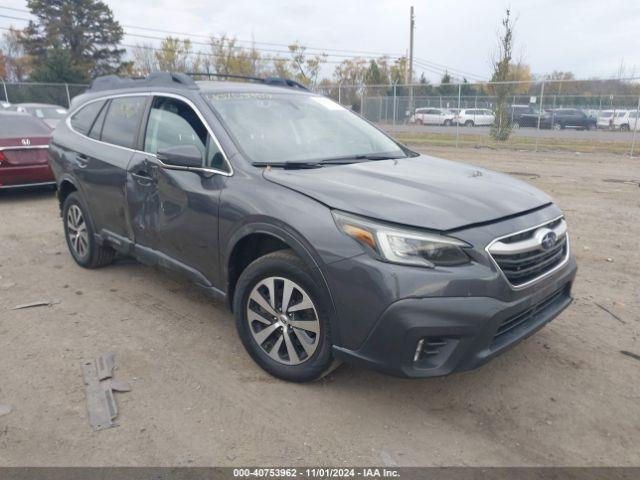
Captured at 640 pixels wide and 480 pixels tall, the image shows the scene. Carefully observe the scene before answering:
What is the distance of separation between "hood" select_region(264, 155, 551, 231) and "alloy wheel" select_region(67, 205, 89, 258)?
2.80m

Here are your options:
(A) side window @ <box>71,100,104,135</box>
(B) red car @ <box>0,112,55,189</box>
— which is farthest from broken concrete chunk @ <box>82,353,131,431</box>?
(B) red car @ <box>0,112,55,189</box>

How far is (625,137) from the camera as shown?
18922mm

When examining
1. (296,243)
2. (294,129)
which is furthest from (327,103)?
(296,243)

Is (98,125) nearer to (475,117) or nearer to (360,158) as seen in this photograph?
(360,158)

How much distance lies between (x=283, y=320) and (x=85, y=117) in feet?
11.3

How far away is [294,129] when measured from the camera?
3840mm

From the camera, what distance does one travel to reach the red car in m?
8.18

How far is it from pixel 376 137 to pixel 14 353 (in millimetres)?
3184

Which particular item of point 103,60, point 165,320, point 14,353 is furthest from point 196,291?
point 103,60

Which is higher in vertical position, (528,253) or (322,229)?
(322,229)

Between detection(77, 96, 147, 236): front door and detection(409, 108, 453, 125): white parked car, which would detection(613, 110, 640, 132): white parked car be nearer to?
detection(409, 108, 453, 125): white parked car

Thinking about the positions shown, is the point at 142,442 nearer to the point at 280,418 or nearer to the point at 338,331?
the point at 280,418

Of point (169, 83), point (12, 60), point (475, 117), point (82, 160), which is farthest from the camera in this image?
point (12, 60)

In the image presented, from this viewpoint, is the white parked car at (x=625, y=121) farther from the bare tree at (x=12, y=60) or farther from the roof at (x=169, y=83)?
the bare tree at (x=12, y=60)
